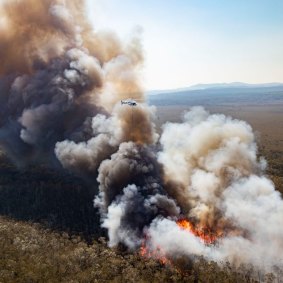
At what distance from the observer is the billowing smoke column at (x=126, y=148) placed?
65562mm

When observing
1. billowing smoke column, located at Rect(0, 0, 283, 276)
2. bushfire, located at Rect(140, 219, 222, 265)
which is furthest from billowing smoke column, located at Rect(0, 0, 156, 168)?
bushfire, located at Rect(140, 219, 222, 265)

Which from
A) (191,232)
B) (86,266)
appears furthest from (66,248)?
(191,232)

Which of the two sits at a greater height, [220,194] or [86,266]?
[220,194]

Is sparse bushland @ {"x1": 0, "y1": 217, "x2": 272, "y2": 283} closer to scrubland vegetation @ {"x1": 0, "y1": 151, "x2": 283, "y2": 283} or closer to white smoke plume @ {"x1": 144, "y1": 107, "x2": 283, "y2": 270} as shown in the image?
scrubland vegetation @ {"x1": 0, "y1": 151, "x2": 283, "y2": 283}

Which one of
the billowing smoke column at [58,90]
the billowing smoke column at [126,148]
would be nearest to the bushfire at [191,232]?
the billowing smoke column at [126,148]

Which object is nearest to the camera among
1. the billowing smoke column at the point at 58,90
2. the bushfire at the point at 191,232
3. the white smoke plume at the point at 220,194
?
the white smoke plume at the point at 220,194

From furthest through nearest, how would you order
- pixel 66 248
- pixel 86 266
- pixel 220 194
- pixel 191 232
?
1. pixel 220 194
2. pixel 66 248
3. pixel 191 232
4. pixel 86 266

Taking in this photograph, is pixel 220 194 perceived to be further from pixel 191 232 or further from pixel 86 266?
pixel 86 266

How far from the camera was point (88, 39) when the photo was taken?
114 m

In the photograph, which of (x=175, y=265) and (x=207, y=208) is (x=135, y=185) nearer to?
(x=207, y=208)

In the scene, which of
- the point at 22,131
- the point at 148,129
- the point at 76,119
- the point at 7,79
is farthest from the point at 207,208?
the point at 7,79

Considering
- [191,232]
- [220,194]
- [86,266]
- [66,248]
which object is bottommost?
[66,248]

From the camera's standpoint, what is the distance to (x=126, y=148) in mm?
80562

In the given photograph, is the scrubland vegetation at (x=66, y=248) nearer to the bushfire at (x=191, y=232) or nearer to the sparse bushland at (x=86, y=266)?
the sparse bushland at (x=86, y=266)
